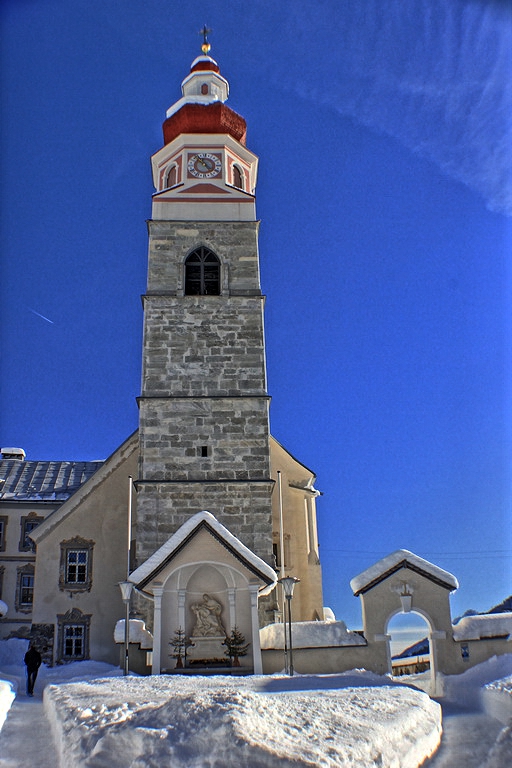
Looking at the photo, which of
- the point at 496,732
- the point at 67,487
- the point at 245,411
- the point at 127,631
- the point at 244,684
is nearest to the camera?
the point at 496,732

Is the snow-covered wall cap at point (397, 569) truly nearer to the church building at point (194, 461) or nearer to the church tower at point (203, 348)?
the church building at point (194, 461)

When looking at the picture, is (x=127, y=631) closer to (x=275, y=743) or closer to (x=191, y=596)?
(x=191, y=596)

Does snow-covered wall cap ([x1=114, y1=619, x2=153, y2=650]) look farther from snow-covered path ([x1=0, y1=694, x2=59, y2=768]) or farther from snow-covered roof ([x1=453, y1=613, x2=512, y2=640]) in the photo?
snow-covered roof ([x1=453, y1=613, x2=512, y2=640])

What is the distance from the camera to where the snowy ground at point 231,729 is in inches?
268

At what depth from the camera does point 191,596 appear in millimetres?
18578

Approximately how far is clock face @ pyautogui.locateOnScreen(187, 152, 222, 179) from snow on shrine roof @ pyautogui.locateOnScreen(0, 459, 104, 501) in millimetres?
14244

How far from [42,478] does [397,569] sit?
21886 mm

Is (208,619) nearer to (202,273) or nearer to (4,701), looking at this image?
(4,701)

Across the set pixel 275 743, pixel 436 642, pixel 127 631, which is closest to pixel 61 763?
pixel 275 743

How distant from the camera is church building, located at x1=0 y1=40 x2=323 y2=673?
2133cm

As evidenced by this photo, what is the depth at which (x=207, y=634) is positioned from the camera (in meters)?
18.2

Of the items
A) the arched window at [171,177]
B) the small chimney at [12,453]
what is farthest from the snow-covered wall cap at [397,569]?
the small chimney at [12,453]

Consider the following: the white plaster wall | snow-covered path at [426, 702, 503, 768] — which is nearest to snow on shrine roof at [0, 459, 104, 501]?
the white plaster wall

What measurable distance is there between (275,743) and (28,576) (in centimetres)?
2795
